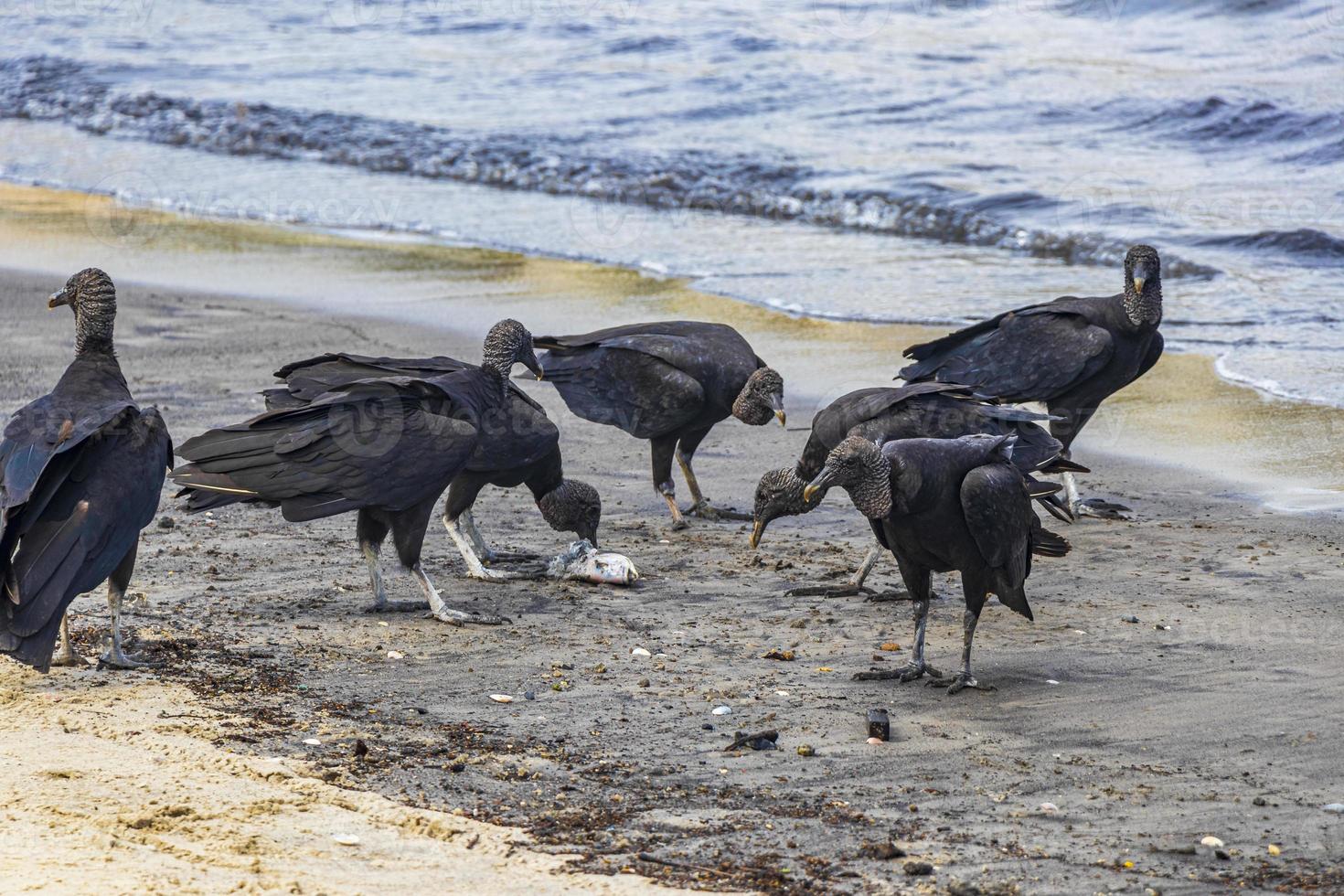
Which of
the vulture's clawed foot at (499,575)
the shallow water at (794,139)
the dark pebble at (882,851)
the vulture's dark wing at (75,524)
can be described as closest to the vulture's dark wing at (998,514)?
the dark pebble at (882,851)

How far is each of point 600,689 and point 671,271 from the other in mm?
6828

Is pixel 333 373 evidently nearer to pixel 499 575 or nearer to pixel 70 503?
pixel 499 575

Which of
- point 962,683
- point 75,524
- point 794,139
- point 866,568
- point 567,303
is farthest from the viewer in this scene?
point 794,139

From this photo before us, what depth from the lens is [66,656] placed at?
4.28 metres

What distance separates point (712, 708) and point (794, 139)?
12125 millimetres

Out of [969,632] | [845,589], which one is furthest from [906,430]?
[969,632]

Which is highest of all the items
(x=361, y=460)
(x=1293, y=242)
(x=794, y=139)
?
(x=794, y=139)

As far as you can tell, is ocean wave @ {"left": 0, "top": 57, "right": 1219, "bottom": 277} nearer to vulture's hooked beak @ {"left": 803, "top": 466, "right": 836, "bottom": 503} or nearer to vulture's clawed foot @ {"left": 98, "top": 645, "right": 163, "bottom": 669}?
vulture's hooked beak @ {"left": 803, "top": 466, "right": 836, "bottom": 503}

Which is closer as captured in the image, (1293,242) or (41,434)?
(41,434)

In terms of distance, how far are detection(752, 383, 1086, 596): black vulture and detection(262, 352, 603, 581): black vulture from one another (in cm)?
78

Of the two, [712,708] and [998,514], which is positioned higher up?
[998,514]

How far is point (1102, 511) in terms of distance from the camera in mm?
6254

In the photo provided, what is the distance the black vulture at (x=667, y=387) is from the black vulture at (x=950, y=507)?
1.86 meters

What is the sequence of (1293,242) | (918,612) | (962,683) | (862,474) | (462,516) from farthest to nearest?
(1293,242) → (462,516) → (918,612) → (962,683) → (862,474)
